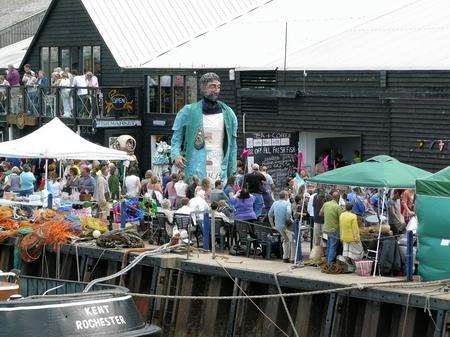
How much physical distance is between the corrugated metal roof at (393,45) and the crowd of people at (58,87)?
6421mm

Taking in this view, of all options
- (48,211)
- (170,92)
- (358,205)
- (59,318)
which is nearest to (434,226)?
(358,205)

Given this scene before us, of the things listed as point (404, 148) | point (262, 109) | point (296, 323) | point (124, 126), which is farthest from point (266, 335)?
point (124, 126)

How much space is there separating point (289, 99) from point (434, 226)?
16.2 meters

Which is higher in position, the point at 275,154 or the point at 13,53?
the point at 13,53

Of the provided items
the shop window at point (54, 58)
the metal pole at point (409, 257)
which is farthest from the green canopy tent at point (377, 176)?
the shop window at point (54, 58)

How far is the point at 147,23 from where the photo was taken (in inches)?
1740

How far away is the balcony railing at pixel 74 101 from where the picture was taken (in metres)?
40.8

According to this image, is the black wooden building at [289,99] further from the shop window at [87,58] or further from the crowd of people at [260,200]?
the crowd of people at [260,200]

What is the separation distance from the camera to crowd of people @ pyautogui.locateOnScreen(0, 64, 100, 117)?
40750 mm

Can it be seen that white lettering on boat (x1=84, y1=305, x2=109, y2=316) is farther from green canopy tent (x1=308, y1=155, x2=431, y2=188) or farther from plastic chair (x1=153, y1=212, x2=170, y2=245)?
plastic chair (x1=153, y1=212, x2=170, y2=245)

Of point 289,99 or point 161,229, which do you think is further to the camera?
point 289,99

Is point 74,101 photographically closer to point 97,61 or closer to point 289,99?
point 97,61

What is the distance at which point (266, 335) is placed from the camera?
22078mm

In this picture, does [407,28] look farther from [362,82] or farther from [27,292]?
[27,292]
